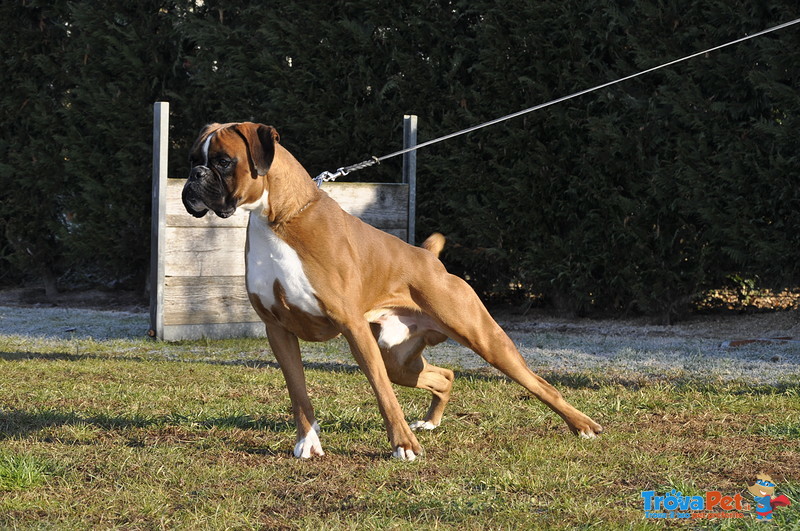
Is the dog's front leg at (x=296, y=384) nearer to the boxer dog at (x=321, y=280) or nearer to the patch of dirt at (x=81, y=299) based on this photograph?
the boxer dog at (x=321, y=280)

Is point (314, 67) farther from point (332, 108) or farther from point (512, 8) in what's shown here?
point (512, 8)

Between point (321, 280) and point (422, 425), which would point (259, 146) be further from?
point (422, 425)

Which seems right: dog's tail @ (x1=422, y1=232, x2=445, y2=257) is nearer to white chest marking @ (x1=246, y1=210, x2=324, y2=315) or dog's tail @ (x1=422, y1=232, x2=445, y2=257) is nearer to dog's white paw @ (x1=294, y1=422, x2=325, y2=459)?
white chest marking @ (x1=246, y1=210, x2=324, y2=315)

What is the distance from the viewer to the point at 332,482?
3.70 m

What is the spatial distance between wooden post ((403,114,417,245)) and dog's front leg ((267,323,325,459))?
415 centimetres

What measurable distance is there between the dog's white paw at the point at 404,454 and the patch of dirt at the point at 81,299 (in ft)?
23.1

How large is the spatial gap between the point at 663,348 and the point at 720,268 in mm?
1221

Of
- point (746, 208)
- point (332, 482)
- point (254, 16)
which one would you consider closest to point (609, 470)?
point (332, 482)

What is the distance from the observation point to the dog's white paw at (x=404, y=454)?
3994 mm

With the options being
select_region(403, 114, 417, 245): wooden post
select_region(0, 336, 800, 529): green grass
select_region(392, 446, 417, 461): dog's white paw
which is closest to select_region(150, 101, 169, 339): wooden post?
select_region(0, 336, 800, 529): green grass

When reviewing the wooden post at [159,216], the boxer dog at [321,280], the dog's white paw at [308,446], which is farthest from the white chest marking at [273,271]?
the wooden post at [159,216]

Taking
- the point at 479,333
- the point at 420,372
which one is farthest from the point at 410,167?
the point at 479,333

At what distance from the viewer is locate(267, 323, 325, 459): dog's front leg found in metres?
4.14

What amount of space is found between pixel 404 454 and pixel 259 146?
146cm
